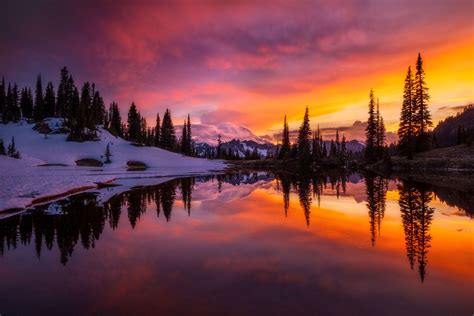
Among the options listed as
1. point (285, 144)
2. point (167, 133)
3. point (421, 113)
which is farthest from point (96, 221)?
point (167, 133)

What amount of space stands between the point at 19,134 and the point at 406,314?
346ft

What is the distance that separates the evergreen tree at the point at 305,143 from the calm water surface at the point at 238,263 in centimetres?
7836

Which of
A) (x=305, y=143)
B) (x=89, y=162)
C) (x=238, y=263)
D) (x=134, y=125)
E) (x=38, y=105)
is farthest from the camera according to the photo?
(x=134, y=125)

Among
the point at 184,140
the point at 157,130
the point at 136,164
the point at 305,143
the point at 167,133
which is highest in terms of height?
the point at 157,130

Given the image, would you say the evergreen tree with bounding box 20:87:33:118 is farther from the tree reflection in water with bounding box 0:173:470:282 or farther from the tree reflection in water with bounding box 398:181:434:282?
the tree reflection in water with bounding box 398:181:434:282

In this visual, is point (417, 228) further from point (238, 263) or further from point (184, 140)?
point (184, 140)

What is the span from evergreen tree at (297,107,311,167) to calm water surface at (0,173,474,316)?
7836cm

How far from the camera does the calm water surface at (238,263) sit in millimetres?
5672

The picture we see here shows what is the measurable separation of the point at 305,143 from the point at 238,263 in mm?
89117

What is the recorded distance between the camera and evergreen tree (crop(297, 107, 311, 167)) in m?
92.8

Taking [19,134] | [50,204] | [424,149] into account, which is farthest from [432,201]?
[19,134]

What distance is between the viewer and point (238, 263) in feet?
26.3

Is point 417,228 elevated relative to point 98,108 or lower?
lower

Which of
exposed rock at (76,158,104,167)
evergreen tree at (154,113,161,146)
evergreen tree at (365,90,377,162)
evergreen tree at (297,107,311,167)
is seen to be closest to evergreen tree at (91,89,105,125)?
evergreen tree at (154,113,161,146)
